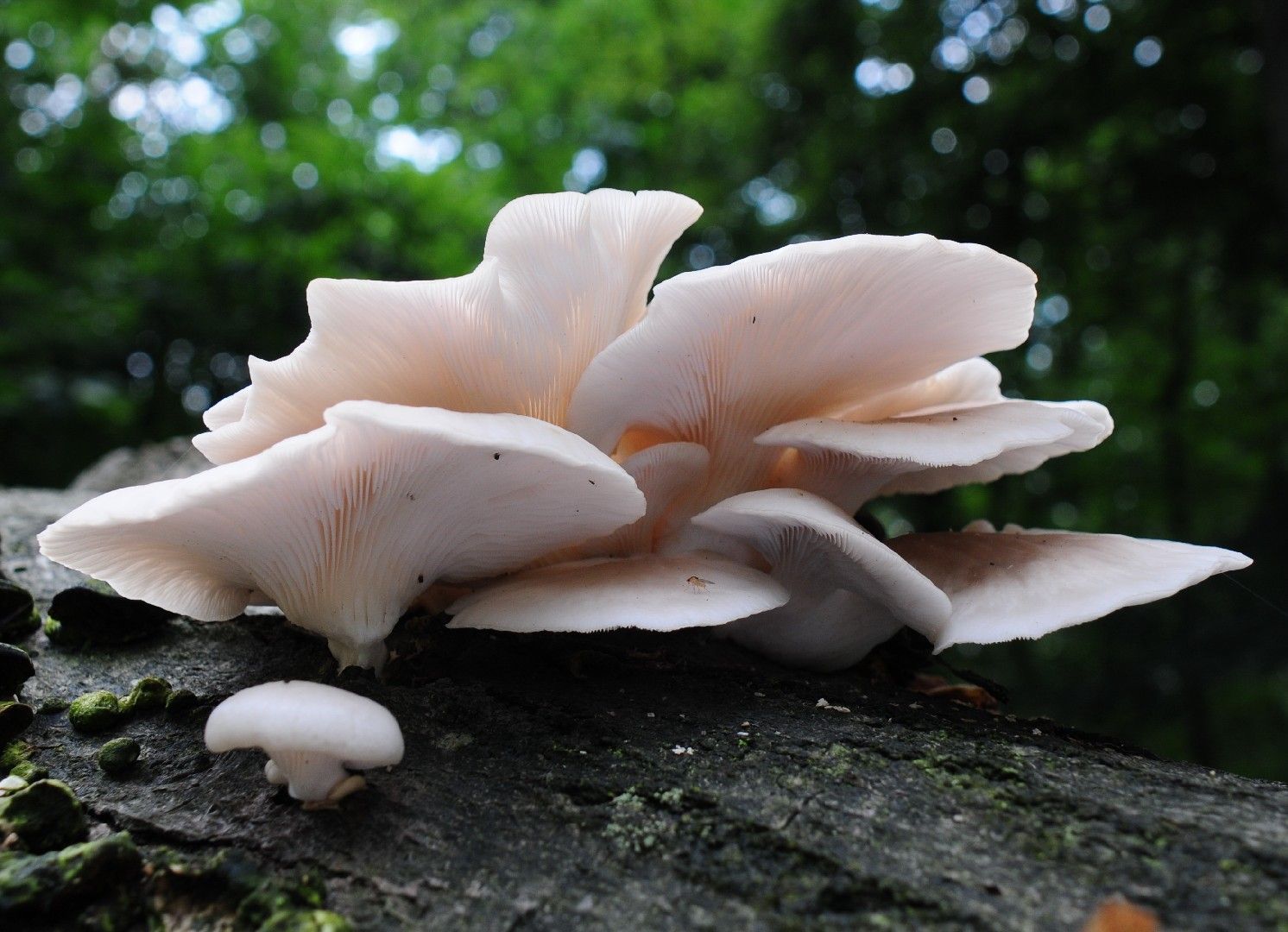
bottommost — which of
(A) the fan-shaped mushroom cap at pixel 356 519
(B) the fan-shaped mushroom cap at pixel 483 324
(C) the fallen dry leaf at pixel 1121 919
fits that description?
(C) the fallen dry leaf at pixel 1121 919

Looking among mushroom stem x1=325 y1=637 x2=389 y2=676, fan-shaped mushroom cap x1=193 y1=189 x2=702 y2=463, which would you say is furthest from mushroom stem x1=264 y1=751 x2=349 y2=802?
fan-shaped mushroom cap x1=193 y1=189 x2=702 y2=463

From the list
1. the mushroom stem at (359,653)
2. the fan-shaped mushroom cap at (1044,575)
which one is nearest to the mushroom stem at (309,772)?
the mushroom stem at (359,653)

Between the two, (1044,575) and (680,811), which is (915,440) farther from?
(680,811)

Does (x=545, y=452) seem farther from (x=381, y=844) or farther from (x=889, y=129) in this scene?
(x=889, y=129)

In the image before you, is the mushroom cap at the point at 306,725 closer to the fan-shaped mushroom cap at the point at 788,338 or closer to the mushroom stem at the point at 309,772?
the mushroom stem at the point at 309,772

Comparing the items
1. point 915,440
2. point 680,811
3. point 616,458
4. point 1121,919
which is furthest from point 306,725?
point 915,440

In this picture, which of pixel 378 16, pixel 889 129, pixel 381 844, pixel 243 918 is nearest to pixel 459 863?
pixel 381 844
